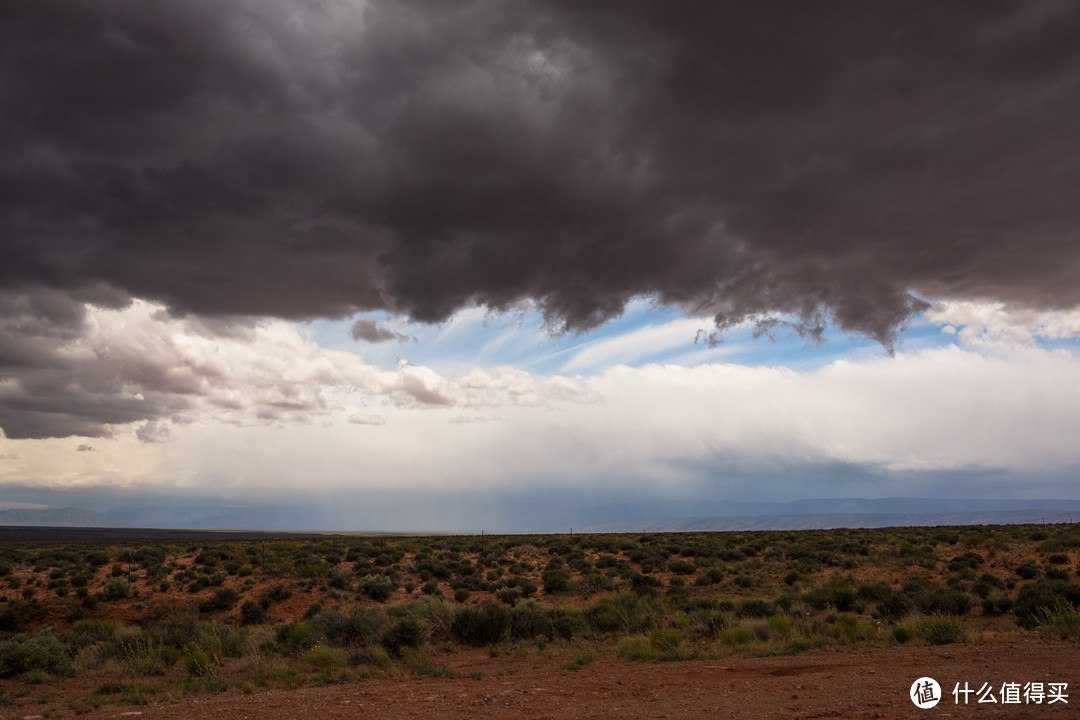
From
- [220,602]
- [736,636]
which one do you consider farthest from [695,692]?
[220,602]

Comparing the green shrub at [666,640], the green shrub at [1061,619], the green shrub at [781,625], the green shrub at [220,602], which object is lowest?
the green shrub at [220,602]

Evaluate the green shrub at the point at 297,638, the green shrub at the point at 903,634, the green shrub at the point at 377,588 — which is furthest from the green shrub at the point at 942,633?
the green shrub at the point at 377,588

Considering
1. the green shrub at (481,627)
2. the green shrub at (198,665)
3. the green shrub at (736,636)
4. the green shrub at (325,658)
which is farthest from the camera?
the green shrub at (481,627)

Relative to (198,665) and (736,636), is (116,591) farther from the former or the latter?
(736,636)

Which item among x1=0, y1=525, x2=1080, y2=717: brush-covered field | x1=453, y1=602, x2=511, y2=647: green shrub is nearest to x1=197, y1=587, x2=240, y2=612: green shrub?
x1=0, y1=525, x2=1080, y2=717: brush-covered field

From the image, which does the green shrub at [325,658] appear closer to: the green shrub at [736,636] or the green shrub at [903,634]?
the green shrub at [736,636]

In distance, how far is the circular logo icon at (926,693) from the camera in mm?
10781

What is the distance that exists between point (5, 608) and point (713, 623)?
33.2m

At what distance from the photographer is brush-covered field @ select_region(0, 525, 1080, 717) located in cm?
1719

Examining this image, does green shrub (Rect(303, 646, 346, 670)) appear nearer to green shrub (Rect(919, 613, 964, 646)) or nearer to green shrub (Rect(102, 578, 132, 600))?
green shrub (Rect(919, 613, 964, 646))

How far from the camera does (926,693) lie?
1148 cm

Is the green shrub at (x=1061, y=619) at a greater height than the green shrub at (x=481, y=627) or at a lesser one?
greater

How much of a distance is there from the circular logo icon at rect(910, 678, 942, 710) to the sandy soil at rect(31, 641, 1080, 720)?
163mm

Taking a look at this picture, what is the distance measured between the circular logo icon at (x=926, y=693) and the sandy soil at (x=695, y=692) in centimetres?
16
